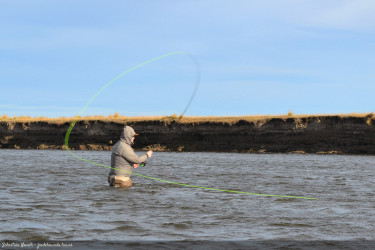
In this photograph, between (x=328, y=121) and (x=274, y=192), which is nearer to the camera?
(x=274, y=192)

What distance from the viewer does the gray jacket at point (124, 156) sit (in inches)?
539

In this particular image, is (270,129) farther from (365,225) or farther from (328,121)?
(365,225)

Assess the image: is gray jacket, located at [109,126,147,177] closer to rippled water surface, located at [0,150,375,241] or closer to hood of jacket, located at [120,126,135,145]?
hood of jacket, located at [120,126,135,145]

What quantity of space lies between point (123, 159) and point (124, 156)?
160 millimetres

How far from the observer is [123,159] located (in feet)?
45.3

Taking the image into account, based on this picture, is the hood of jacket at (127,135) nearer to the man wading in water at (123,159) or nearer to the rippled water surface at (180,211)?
the man wading in water at (123,159)

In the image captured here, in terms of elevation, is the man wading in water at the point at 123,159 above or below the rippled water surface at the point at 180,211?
above

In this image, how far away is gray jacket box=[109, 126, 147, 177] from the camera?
13.7 metres

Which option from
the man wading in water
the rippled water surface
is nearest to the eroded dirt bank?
the rippled water surface

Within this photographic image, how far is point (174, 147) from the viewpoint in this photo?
45.0 metres

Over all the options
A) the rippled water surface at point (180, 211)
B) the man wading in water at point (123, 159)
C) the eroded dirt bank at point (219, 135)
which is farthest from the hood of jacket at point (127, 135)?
the eroded dirt bank at point (219, 135)

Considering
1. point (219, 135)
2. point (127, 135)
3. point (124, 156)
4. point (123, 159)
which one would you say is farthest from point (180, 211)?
point (219, 135)

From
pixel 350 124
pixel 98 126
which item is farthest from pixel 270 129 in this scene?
pixel 98 126

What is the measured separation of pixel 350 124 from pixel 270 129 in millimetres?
6610
